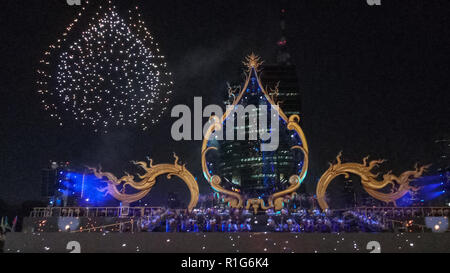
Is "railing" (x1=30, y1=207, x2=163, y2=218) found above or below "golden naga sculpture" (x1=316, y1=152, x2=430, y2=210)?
below

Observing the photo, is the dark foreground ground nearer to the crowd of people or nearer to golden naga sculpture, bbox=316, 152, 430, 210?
the crowd of people

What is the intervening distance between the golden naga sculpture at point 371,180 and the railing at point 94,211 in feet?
22.8

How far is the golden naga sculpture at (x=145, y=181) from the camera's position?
567 inches

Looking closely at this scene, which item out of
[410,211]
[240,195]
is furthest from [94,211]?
[410,211]

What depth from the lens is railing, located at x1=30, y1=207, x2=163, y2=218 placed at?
14145 mm

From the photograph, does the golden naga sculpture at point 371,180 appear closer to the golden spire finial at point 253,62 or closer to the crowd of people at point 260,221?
the crowd of people at point 260,221

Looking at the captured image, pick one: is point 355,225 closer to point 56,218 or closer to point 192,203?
point 192,203

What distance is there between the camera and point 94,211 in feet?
48.3

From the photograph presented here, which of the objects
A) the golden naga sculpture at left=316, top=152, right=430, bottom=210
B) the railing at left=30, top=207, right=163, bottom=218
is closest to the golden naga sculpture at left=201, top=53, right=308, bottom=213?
the golden naga sculpture at left=316, top=152, right=430, bottom=210

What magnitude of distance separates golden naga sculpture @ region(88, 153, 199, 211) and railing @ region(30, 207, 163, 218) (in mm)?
511

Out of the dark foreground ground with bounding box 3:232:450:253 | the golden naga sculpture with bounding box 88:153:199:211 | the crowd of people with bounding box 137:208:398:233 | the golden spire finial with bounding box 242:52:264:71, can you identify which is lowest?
the dark foreground ground with bounding box 3:232:450:253

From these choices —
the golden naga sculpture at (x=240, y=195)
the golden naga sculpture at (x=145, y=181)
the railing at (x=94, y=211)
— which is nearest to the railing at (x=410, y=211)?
the golden naga sculpture at (x=240, y=195)

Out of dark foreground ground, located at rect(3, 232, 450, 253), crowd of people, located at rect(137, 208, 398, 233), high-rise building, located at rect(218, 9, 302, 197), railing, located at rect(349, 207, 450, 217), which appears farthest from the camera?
high-rise building, located at rect(218, 9, 302, 197)
